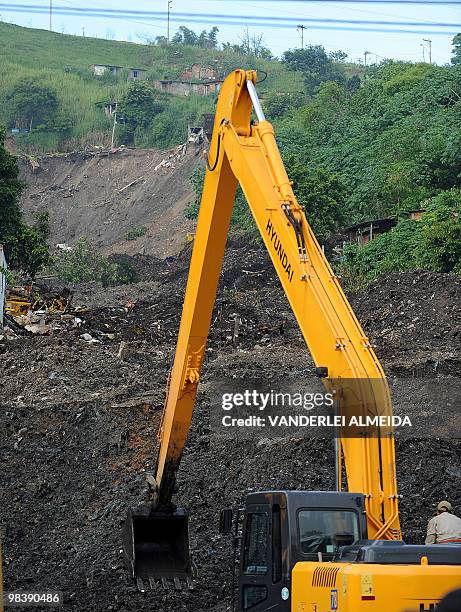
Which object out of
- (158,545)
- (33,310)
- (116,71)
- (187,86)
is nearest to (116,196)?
(187,86)

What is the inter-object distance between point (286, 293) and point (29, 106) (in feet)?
304

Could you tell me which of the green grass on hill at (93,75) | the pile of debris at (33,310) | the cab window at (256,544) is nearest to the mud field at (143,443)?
the pile of debris at (33,310)

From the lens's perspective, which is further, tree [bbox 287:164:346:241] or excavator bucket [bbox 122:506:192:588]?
tree [bbox 287:164:346:241]

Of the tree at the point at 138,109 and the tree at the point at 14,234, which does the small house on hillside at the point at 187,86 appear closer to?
the tree at the point at 138,109

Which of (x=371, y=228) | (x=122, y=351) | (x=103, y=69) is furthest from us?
(x=103, y=69)

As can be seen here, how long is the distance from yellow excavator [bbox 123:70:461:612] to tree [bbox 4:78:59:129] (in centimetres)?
8862

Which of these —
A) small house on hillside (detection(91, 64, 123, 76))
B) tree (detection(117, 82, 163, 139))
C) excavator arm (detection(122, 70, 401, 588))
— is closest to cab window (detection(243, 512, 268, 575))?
excavator arm (detection(122, 70, 401, 588))

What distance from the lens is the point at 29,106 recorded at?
97.8 m

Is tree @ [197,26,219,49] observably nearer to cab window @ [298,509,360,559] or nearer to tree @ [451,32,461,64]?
tree @ [451,32,461,64]

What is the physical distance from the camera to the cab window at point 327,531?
7.89m

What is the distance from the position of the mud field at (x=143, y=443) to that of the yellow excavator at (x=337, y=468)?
4233mm

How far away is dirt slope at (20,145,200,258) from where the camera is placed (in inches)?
2820

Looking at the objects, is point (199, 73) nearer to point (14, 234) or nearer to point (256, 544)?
point (14, 234)

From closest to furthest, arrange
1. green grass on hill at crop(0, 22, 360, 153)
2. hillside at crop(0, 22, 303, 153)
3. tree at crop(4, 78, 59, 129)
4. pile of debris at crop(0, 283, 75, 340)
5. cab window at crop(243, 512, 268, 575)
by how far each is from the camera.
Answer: cab window at crop(243, 512, 268, 575) → pile of debris at crop(0, 283, 75, 340) → green grass on hill at crop(0, 22, 360, 153) → hillside at crop(0, 22, 303, 153) → tree at crop(4, 78, 59, 129)
